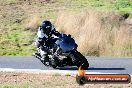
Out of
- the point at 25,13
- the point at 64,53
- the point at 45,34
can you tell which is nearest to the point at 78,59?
the point at 64,53

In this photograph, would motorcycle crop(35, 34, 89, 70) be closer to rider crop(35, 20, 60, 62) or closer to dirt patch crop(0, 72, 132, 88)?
rider crop(35, 20, 60, 62)

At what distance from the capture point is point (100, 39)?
75.9 feet

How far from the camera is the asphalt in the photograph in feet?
54.6

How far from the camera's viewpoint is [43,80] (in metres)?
14.1

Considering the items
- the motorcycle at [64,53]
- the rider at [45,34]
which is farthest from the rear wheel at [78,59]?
the rider at [45,34]

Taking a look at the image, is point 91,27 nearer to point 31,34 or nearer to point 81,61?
point 31,34

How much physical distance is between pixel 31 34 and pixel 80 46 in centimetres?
710

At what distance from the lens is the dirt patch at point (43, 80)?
12.9 m

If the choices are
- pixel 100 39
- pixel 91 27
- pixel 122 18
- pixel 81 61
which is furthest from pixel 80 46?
pixel 122 18

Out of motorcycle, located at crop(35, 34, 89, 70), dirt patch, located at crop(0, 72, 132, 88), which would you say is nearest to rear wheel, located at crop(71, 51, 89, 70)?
motorcycle, located at crop(35, 34, 89, 70)

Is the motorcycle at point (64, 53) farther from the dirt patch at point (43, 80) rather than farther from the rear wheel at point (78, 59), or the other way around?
the dirt patch at point (43, 80)

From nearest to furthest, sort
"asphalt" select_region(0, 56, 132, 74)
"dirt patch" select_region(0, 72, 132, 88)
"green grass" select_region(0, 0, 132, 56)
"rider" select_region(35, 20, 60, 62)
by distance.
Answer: "dirt patch" select_region(0, 72, 132, 88) → "asphalt" select_region(0, 56, 132, 74) → "rider" select_region(35, 20, 60, 62) → "green grass" select_region(0, 0, 132, 56)

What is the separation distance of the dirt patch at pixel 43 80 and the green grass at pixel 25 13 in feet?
25.2

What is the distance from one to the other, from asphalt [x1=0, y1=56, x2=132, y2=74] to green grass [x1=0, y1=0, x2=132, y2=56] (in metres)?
3.83
